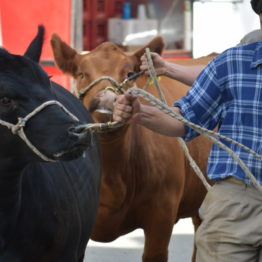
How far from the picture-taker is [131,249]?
6.52m

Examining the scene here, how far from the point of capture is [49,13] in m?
8.72

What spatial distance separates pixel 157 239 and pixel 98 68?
118 centimetres

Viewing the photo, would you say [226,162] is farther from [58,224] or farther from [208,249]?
[58,224]

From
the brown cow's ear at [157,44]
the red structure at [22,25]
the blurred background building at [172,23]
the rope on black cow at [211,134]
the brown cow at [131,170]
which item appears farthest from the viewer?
the blurred background building at [172,23]

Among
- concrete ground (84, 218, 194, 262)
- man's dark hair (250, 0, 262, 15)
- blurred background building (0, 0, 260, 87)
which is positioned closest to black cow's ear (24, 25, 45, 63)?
man's dark hair (250, 0, 262, 15)

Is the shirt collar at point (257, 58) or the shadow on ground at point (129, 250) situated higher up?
the shirt collar at point (257, 58)

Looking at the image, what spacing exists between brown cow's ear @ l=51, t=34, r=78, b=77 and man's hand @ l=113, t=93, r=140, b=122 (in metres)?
1.80

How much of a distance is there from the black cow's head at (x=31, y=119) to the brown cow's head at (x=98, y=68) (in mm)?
1109

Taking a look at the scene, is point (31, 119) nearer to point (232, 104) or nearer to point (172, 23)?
point (232, 104)

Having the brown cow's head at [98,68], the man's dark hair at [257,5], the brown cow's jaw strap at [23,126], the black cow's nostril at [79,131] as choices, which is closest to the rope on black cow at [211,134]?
the black cow's nostril at [79,131]

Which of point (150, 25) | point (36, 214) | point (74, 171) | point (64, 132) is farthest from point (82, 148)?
point (150, 25)

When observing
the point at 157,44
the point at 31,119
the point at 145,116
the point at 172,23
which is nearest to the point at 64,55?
the point at 157,44

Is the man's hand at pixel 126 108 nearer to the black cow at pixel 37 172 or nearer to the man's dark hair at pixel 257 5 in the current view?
the black cow at pixel 37 172

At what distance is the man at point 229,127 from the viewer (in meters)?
3.11
